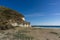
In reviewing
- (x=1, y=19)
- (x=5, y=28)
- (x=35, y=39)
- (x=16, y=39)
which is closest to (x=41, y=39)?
(x=35, y=39)

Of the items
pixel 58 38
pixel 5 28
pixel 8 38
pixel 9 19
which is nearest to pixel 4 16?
pixel 9 19

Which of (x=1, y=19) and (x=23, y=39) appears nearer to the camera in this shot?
(x=23, y=39)

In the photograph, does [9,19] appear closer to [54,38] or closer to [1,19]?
[1,19]

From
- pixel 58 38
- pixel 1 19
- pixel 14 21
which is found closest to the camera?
pixel 58 38

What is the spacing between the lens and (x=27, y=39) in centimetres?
1511

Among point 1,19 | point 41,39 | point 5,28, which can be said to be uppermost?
point 1,19

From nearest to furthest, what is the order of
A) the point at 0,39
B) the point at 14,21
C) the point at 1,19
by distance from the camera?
the point at 0,39 → the point at 1,19 → the point at 14,21

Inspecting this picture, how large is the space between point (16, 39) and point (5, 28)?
21.7 ft

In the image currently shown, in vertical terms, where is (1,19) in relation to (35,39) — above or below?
above

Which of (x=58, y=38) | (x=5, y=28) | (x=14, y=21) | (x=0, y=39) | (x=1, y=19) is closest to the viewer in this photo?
(x=0, y=39)

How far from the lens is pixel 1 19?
82.3 feet

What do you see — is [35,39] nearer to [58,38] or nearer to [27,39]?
[27,39]

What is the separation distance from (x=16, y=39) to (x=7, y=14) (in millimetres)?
13363

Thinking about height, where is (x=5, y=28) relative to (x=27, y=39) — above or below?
above
